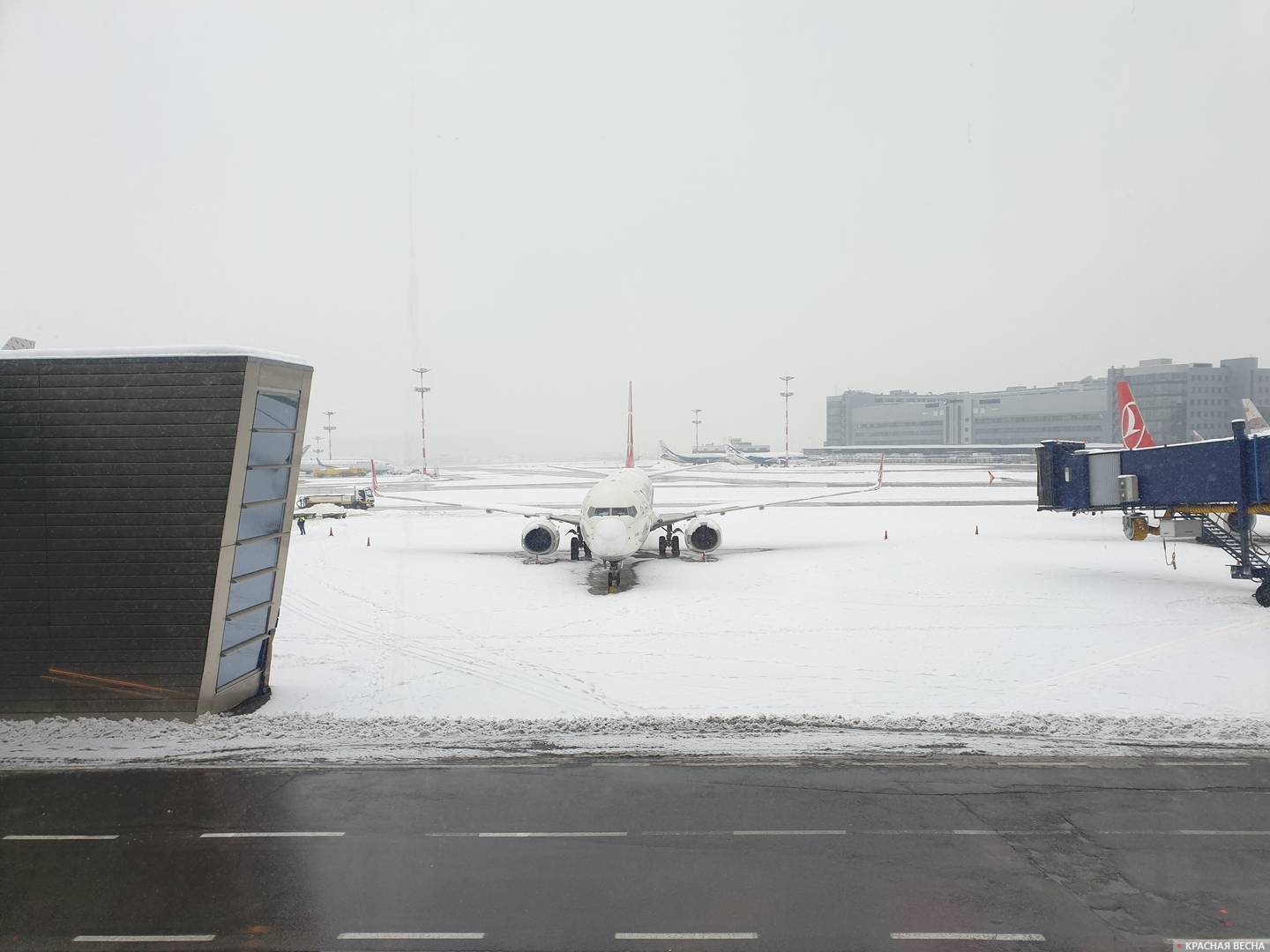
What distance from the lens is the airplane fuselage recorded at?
2828 cm

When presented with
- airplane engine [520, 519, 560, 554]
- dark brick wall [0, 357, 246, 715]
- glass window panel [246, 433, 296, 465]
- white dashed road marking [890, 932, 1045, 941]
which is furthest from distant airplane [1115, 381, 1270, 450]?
dark brick wall [0, 357, 246, 715]

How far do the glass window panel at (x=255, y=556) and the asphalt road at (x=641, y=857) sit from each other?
13.9 feet

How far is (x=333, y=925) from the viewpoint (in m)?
8.20

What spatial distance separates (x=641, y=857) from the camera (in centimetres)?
961

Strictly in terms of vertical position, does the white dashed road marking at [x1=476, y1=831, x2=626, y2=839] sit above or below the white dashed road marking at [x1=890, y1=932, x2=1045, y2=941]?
below

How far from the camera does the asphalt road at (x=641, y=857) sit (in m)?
8.05

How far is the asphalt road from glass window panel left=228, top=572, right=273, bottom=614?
3.79 m

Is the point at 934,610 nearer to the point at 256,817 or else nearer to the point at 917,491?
the point at 256,817

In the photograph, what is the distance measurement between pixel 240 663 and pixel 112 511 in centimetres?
400

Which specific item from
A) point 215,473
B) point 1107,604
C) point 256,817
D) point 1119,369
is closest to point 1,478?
point 215,473

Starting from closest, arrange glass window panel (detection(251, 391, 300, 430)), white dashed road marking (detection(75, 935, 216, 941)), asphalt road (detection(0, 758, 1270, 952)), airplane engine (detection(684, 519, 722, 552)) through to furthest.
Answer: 1. white dashed road marking (detection(75, 935, 216, 941))
2. asphalt road (detection(0, 758, 1270, 952))
3. glass window panel (detection(251, 391, 300, 430))
4. airplane engine (detection(684, 519, 722, 552))

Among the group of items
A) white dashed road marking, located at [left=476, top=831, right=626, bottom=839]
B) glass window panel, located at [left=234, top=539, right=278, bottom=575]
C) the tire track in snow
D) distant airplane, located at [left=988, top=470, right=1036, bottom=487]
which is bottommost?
white dashed road marking, located at [left=476, top=831, right=626, bottom=839]

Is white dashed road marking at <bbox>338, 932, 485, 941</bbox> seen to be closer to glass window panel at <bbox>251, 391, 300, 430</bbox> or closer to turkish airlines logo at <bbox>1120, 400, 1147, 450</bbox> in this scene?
glass window panel at <bbox>251, 391, 300, 430</bbox>

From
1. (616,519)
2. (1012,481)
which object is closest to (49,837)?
(616,519)
